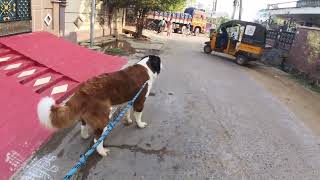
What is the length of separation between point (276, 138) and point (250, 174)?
183 cm

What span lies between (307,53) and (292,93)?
4173 mm

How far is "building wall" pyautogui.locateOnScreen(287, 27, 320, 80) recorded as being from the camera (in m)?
13.0

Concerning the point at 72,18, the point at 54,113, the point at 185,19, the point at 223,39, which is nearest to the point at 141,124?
the point at 54,113

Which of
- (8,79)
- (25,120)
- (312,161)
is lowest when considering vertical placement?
(312,161)

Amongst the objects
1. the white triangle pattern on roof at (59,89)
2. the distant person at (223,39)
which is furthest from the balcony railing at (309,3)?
the white triangle pattern on roof at (59,89)

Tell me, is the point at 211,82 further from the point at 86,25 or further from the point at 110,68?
the point at 86,25

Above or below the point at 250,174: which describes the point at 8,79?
above

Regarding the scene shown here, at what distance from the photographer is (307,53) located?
13820 millimetres

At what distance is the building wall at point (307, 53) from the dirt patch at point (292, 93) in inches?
29.4

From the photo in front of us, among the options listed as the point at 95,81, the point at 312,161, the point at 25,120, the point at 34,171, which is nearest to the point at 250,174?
the point at 312,161

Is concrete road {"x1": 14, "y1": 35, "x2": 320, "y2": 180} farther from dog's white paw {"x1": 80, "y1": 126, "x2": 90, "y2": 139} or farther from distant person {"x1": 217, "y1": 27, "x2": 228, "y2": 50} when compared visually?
distant person {"x1": 217, "y1": 27, "x2": 228, "y2": 50}

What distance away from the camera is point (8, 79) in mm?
6191

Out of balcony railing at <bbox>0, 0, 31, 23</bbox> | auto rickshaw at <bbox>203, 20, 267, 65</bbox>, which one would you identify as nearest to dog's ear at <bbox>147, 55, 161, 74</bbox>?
balcony railing at <bbox>0, 0, 31, 23</bbox>

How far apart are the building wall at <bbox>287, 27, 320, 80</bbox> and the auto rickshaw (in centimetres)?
150
